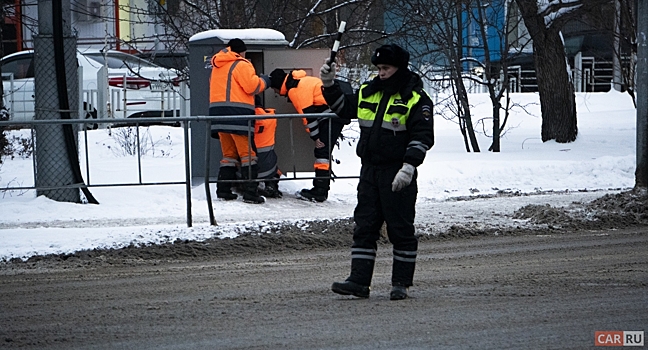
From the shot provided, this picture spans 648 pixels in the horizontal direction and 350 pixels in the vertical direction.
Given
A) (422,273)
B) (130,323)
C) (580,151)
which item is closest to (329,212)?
(422,273)

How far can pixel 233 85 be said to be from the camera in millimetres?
11703

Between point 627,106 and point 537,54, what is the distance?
975 centimetres

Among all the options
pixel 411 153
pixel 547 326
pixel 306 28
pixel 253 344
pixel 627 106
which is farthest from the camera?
pixel 627 106

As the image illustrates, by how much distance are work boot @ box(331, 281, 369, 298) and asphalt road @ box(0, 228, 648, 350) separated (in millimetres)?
53

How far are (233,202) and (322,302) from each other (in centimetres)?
541

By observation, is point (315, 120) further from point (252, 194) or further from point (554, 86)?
point (554, 86)

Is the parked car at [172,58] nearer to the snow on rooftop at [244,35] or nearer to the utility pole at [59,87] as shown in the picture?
the snow on rooftop at [244,35]

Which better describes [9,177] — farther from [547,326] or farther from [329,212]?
[547,326]

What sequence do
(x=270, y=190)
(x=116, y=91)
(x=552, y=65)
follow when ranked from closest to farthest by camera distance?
(x=270, y=190) → (x=552, y=65) → (x=116, y=91)

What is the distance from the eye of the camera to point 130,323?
598 cm

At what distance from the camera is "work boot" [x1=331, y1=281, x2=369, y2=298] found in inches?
264

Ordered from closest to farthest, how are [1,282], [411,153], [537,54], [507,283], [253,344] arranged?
1. [253,344]
2. [411,153]
3. [507,283]
4. [1,282]
5. [537,54]

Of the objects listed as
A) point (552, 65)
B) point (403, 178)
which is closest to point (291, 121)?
point (403, 178)

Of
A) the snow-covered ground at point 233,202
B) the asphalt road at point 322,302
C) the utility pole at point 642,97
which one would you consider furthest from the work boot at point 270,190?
the utility pole at point 642,97
